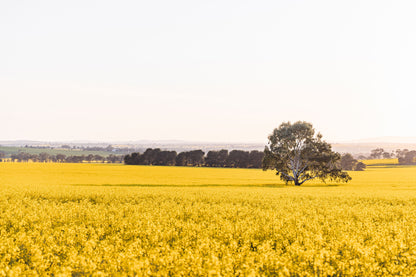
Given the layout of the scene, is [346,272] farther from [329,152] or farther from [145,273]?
[329,152]

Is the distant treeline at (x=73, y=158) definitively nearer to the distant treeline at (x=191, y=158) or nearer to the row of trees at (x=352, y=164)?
the distant treeline at (x=191, y=158)

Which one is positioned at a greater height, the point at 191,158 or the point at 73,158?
the point at 191,158

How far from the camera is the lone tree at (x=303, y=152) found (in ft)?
171

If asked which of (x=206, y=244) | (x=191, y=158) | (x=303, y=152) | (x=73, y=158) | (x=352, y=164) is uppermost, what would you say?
(x=303, y=152)

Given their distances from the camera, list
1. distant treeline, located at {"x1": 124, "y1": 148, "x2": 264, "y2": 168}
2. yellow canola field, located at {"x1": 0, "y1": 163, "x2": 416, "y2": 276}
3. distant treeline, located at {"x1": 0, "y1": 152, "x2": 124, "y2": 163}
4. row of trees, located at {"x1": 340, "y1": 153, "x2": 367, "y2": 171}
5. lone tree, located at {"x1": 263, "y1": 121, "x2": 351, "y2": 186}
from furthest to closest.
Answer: distant treeline, located at {"x1": 0, "y1": 152, "x2": 124, "y2": 163}, distant treeline, located at {"x1": 124, "y1": 148, "x2": 264, "y2": 168}, row of trees, located at {"x1": 340, "y1": 153, "x2": 367, "y2": 171}, lone tree, located at {"x1": 263, "y1": 121, "x2": 351, "y2": 186}, yellow canola field, located at {"x1": 0, "y1": 163, "x2": 416, "y2": 276}

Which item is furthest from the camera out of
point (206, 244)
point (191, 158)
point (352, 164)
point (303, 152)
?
point (191, 158)

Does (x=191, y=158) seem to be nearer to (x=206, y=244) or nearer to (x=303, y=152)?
(x=303, y=152)

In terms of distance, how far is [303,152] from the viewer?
173ft

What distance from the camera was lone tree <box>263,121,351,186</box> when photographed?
52.2 meters

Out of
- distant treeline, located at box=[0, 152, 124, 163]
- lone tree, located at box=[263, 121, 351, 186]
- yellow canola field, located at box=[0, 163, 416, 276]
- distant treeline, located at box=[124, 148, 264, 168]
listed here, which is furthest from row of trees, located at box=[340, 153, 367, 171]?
distant treeline, located at box=[0, 152, 124, 163]

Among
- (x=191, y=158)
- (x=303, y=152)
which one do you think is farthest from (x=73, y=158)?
(x=303, y=152)

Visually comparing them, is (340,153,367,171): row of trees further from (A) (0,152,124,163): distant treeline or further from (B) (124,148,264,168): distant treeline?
(A) (0,152,124,163): distant treeline

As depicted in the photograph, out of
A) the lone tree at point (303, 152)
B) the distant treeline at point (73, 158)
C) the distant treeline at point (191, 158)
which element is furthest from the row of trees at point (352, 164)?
the distant treeline at point (73, 158)

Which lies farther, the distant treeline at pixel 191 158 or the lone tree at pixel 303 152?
the distant treeline at pixel 191 158
